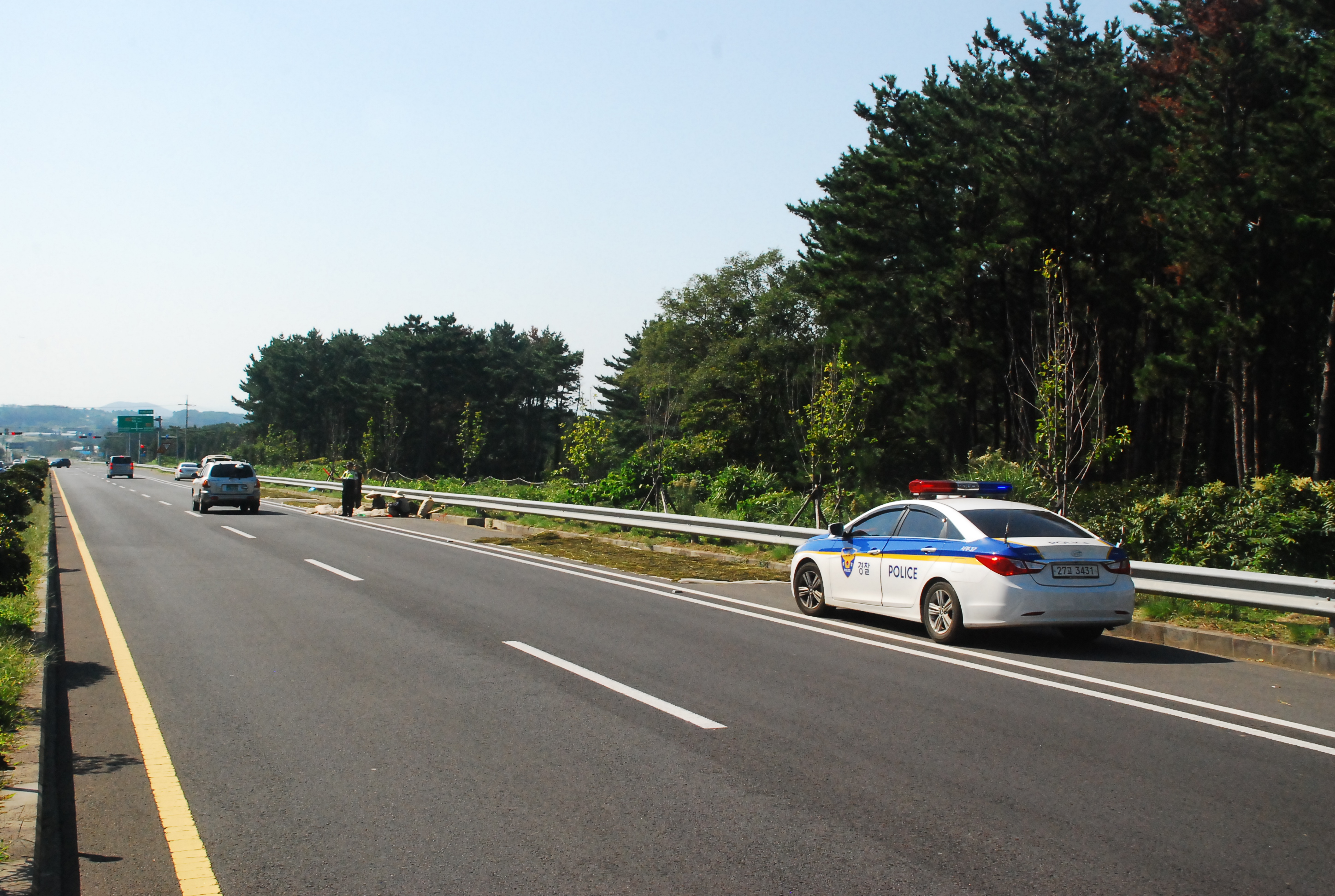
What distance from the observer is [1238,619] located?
35.6ft

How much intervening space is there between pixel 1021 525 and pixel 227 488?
28249mm

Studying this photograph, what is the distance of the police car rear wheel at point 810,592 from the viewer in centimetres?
1207

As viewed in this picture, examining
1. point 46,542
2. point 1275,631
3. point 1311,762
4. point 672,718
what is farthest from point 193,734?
point 46,542

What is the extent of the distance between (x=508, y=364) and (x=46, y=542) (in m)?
68.9

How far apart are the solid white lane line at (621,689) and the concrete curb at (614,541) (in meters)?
8.08

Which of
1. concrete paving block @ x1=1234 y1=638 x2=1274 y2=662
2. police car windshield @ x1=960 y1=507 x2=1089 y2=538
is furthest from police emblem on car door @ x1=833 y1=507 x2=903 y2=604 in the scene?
concrete paving block @ x1=1234 y1=638 x2=1274 y2=662

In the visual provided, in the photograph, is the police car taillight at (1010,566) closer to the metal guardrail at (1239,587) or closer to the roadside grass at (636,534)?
the metal guardrail at (1239,587)

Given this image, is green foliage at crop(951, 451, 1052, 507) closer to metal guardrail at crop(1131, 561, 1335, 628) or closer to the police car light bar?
the police car light bar

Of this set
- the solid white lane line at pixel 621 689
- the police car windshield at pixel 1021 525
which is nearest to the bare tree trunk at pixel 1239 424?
the police car windshield at pixel 1021 525

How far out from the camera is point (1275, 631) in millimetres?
10078

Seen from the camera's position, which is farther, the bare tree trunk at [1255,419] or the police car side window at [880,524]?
the bare tree trunk at [1255,419]

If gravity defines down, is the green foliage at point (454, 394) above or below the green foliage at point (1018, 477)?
above

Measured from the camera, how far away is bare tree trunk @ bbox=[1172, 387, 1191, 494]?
112ft

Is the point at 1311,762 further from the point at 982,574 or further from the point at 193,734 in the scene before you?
the point at 193,734
